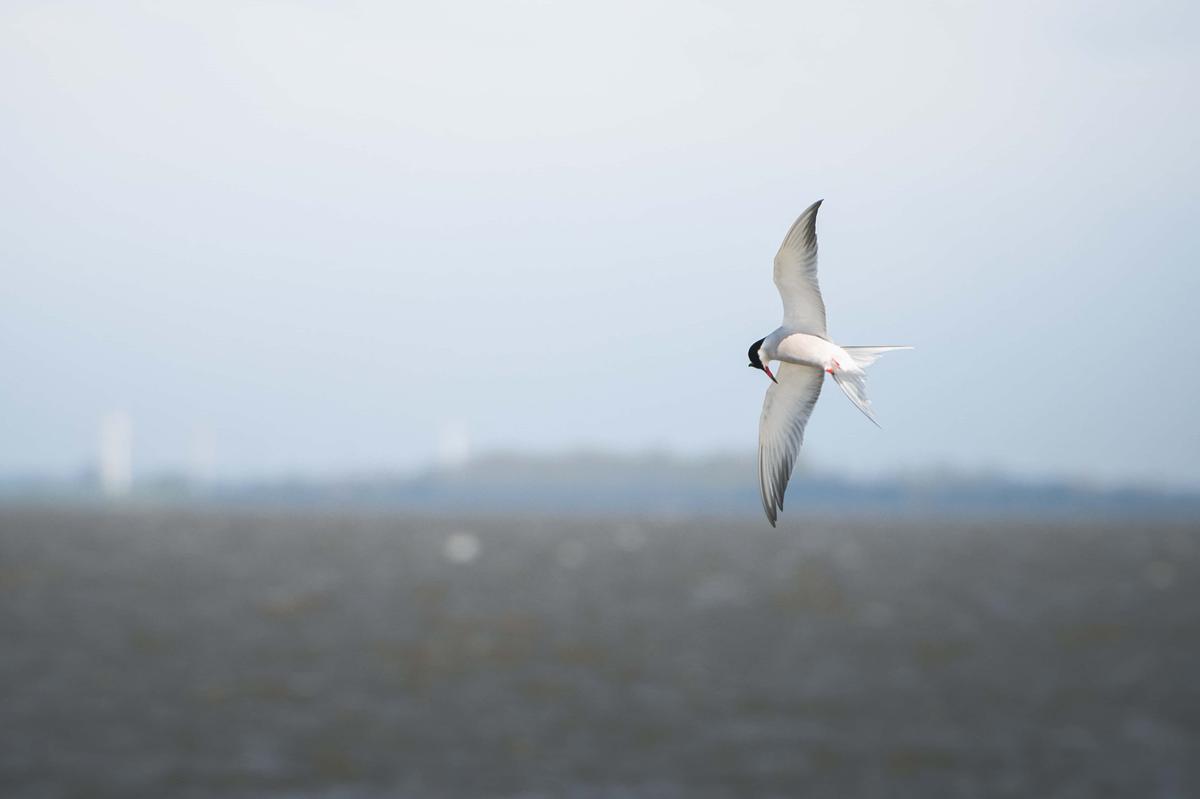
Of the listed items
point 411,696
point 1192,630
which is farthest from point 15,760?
point 1192,630

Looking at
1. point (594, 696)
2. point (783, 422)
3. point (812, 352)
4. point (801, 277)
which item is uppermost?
point (801, 277)

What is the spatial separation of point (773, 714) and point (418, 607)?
69.7m

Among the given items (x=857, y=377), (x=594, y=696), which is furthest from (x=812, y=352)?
(x=594, y=696)

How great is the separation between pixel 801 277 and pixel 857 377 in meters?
0.42

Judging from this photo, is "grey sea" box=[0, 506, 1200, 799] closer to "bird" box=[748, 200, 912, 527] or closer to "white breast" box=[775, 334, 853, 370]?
"bird" box=[748, 200, 912, 527]

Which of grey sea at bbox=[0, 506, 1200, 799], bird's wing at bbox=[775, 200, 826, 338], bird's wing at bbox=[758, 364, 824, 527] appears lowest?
grey sea at bbox=[0, 506, 1200, 799]

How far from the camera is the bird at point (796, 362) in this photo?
11.9ft

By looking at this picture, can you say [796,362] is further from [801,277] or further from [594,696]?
[594,696]

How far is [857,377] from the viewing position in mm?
3609

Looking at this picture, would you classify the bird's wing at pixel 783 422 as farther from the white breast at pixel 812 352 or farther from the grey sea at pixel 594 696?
the grey sea at pixel 594 696

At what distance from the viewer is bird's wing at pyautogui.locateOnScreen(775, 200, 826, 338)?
12.2 feet

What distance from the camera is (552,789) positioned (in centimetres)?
8531

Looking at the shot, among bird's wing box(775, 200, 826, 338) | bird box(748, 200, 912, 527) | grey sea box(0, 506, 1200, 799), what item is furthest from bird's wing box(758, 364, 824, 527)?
grey sea box(0, 506, 1200, 799)

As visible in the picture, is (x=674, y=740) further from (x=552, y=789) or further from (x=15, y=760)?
(x=15, y=760)
